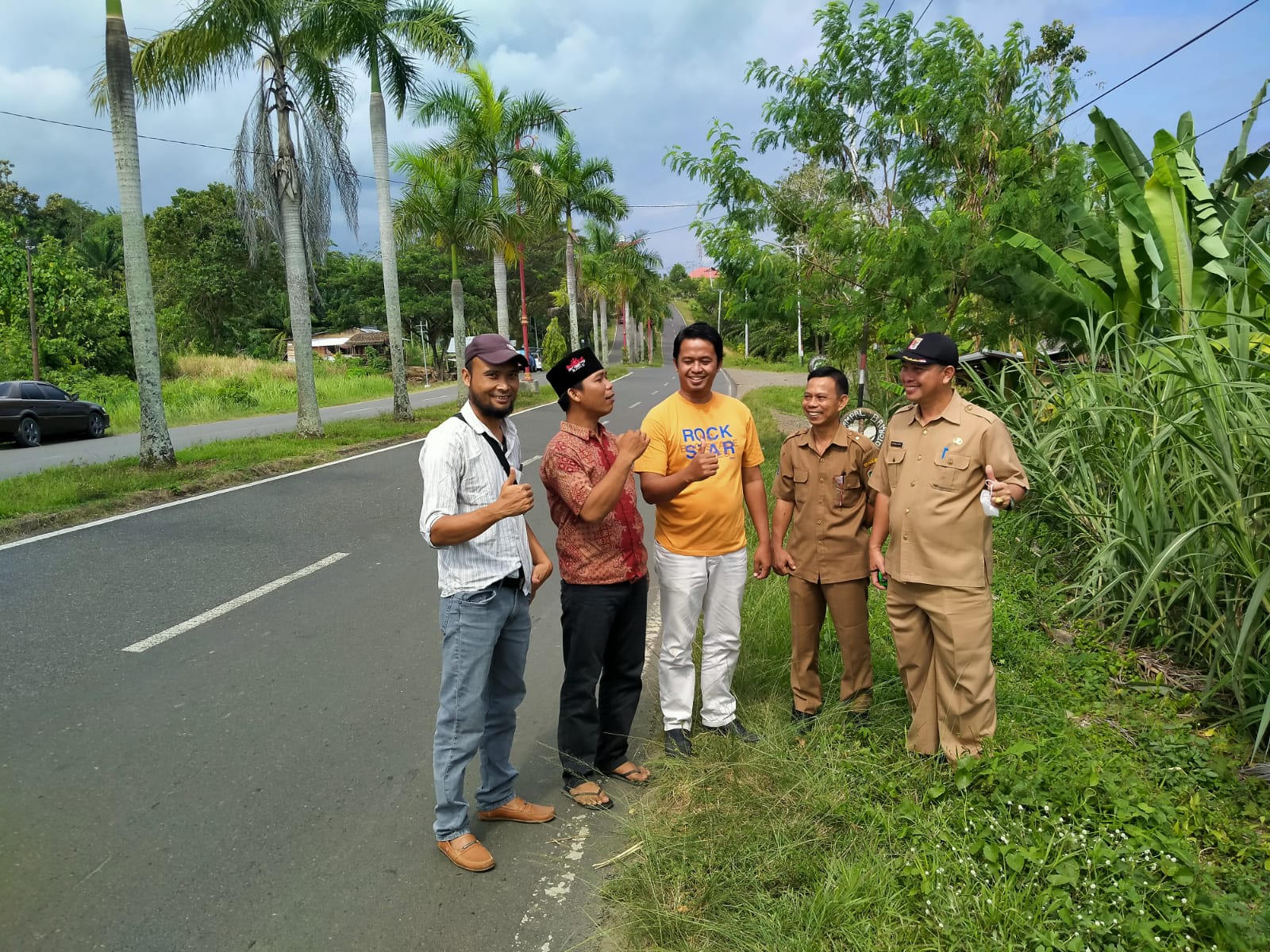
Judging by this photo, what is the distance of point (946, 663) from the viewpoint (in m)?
3.22

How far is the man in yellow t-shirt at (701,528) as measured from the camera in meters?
3.50

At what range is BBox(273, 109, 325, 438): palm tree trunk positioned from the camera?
50.0 feet

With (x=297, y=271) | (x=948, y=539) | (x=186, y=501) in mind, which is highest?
(x=297, y=271)

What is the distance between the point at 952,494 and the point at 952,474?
0.08 meters

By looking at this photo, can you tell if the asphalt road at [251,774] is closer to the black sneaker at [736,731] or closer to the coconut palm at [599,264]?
the black sneaker at [736,731]

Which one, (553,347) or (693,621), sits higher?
(553,347)

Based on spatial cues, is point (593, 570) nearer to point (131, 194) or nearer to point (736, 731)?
point (736, 731)

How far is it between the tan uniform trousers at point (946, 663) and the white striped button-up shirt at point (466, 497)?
1.65 m

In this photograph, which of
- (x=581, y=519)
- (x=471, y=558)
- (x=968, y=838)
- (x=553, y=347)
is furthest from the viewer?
(x=553, y=347)

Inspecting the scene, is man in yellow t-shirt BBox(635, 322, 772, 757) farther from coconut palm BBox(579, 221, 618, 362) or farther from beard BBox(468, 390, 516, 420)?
coconut palm BBox(579, 221, 618, 362)

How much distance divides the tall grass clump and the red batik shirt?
7.51ft

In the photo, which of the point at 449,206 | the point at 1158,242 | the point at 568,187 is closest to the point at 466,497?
the point at 1158,242

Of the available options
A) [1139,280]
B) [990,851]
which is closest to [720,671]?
[990,851]

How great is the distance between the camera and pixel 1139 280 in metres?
6.59
